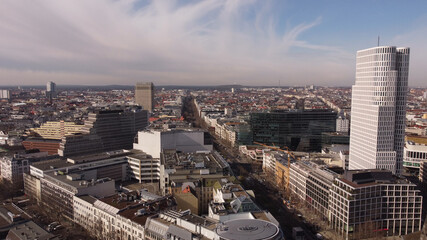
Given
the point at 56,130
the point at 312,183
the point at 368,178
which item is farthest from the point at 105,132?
the point at 368,178

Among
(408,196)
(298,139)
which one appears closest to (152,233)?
(408,196)

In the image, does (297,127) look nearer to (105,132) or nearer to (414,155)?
(414,155)

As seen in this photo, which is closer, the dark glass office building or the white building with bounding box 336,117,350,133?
the dark glass office building

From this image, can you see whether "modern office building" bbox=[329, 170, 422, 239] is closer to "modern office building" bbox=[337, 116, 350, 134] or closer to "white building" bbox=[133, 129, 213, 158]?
"white building" bbox=[133, 129, 213, 158]

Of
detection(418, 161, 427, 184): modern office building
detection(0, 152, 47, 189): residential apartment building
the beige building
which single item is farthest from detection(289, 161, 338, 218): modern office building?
the beige building

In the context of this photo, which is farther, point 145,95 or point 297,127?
point 145,95

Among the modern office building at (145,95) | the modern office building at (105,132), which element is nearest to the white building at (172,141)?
the modern office building at (105,132)
